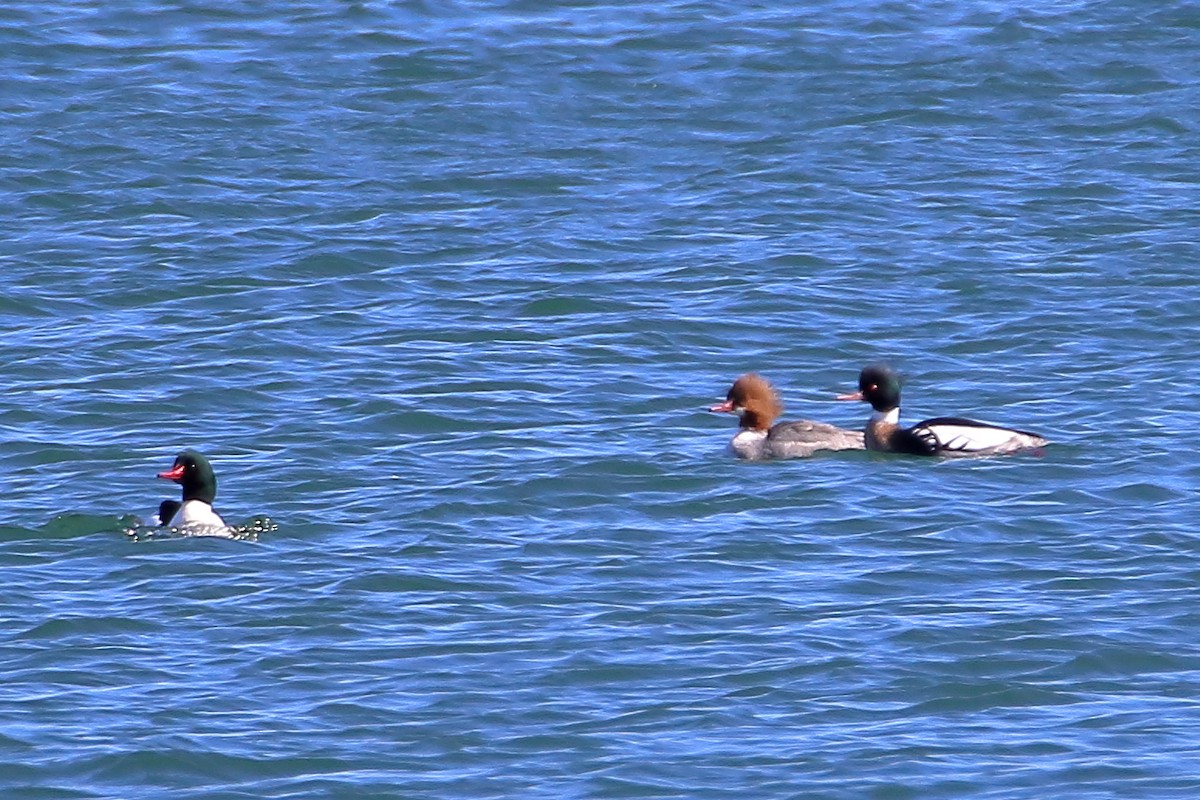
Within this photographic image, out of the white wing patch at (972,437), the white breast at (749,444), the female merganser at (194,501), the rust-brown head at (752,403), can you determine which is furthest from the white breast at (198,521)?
the white wing patch at (972,437)

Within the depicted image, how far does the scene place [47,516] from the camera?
1340cm

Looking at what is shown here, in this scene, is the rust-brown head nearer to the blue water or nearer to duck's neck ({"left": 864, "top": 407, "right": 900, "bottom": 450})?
the blue water

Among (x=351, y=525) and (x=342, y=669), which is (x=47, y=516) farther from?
(x=342, y=669)

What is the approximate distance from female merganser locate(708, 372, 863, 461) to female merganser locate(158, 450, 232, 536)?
330cm

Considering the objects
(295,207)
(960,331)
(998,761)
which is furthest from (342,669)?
(295,207)

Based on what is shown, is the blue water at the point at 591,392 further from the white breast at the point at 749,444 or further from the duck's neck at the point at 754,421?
the duck's neck at the point at 754,421

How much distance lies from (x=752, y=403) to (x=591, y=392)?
3.88 feet

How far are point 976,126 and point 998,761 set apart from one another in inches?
521

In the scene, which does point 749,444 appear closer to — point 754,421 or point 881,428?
point 754,421

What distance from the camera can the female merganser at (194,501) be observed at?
13172mm

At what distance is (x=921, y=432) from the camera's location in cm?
1516

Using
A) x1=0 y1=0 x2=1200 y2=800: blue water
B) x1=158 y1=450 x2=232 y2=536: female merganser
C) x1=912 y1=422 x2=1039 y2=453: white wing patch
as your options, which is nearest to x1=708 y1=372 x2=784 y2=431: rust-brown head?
x1=0 y1=0 x2=1200 y2=800: blue water

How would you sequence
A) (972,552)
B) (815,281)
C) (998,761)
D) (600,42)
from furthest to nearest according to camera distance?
(600,42) < (815,281) < (972,552) < (998,761)

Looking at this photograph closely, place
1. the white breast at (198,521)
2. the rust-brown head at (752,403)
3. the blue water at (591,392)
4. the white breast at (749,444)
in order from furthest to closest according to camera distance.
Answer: the rust-brown head at (752,403), the white breast at (749,444), the white breast at (198,521), the blue water at (591,392)
